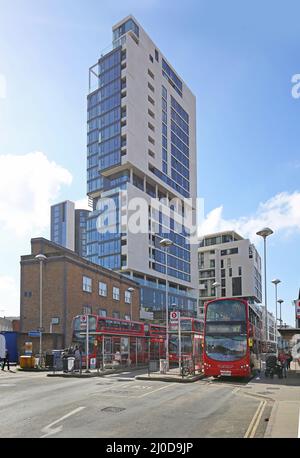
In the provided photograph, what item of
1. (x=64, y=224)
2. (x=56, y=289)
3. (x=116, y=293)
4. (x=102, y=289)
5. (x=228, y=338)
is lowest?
(x=228, y=338)

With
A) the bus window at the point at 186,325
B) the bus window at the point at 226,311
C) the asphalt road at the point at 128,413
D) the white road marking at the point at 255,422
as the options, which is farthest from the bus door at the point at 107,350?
the white road marking at the point at 255,422

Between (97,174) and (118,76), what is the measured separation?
20.6 meters

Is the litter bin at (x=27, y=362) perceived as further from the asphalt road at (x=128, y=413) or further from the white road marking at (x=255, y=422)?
the white road marking at (x=255, y=422)

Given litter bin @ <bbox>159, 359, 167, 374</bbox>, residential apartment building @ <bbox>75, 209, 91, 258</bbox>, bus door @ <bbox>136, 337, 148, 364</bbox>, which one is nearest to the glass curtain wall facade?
bus door @ <bbox>136, 337, 148, 364</bbox>

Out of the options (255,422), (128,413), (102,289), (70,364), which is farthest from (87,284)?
(255,422)

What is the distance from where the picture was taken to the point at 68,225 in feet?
542

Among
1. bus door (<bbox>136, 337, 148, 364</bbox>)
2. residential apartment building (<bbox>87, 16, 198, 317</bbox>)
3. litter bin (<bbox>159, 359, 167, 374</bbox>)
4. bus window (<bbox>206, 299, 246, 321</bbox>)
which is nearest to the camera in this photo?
bus window (<bbox>206, 299, 246, 321</bbox>)

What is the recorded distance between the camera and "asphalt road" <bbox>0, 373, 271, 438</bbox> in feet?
34.9

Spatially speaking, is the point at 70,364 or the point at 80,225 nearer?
the point at 70,364

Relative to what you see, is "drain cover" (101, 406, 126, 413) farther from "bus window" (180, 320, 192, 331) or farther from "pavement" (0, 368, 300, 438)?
"bus window" (180, 320, 192, 331)

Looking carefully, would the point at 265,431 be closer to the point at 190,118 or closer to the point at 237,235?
the point at 190,118

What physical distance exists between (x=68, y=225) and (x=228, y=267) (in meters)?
61.3

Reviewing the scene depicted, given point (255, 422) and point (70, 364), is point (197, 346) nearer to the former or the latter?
point (70, 364)

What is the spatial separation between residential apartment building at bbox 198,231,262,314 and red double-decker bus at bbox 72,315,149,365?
285 ft
